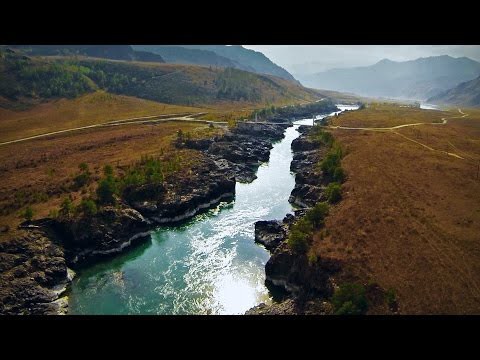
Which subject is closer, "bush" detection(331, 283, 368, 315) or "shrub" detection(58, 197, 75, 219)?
"bush" detection(331, 283, 368, 315)

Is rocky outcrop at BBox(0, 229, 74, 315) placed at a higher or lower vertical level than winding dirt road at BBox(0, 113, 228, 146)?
lower

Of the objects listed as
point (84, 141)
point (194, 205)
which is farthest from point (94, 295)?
point (84, 141)

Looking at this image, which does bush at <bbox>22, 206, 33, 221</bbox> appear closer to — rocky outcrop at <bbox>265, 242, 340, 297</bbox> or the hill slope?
rocky outcrop at <bbox>265, 242, 340, 297</bbox>

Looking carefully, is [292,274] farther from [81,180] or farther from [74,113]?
[74,113]

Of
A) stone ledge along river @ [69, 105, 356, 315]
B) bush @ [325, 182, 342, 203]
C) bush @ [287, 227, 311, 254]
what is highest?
bush @ [325, 182, 342, 203]

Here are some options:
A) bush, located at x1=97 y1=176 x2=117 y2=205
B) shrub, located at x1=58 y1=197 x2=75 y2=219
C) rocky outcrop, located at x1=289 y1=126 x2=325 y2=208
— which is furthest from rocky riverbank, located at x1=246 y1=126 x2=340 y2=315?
shrub, located at x1=58 y1=197 x2=75 y2=219

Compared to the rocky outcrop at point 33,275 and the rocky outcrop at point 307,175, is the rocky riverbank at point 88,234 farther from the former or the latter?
the rocky outcrop at point 307,175
